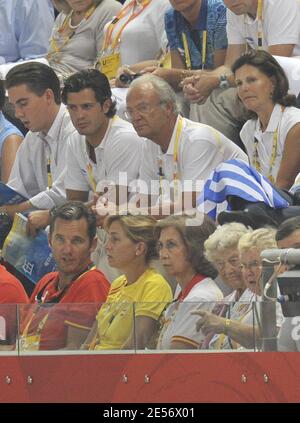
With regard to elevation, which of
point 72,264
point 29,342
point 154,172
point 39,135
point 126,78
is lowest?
point 29,342

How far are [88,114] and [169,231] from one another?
75.3 inches

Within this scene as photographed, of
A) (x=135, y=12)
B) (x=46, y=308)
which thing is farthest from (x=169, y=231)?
(x=135, y=12)

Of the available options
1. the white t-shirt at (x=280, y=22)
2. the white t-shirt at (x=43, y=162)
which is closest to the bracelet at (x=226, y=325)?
the white t-shirt at (x=280, y=22)

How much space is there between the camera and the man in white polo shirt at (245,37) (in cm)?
958

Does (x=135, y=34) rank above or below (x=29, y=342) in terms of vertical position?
above

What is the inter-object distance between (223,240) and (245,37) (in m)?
2.53

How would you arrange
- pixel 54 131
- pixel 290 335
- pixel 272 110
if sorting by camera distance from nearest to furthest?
pixel 290 335
pixel 272 110
pixel 54 131

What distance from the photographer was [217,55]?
10039 mm

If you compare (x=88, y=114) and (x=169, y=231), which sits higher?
(x=88, y=114)

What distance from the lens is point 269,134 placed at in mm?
8953

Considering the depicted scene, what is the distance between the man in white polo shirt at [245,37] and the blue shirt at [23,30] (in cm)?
279

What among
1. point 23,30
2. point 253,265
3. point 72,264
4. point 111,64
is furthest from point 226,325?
point 23,30

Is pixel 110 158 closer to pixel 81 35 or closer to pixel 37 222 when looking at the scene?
pixel 37 222
